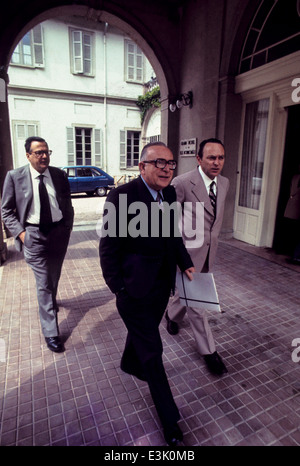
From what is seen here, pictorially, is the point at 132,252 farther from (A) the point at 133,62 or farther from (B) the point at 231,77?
(A) the point at 133,62

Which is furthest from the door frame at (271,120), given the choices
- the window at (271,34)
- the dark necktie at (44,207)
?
the dark necktie at (44,207)

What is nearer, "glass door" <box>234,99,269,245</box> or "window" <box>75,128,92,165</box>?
"glass door" <box>234,99,269,245</box>

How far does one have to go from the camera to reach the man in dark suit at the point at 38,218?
9.30 ft

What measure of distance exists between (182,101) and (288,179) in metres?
3.78

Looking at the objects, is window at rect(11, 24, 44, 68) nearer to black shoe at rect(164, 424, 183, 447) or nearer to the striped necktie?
the striped necktie

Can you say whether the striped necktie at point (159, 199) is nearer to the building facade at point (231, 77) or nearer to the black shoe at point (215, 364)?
the black shoe at point (215, 364)

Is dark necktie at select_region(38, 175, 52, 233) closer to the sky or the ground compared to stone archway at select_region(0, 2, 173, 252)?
closer to the ground

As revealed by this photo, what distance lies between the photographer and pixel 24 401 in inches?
90.0

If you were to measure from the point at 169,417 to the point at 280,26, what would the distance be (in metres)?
6.29

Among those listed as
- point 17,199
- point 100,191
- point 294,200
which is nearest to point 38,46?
point 100,191

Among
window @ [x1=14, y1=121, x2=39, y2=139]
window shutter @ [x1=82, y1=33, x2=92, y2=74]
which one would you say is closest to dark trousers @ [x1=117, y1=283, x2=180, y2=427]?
window @ [x1=14, y1=121, x2=39, y2=139]

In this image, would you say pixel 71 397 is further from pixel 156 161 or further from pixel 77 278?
pixel 77 278

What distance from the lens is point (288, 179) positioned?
573cm

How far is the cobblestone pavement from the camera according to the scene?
202 centimetres
